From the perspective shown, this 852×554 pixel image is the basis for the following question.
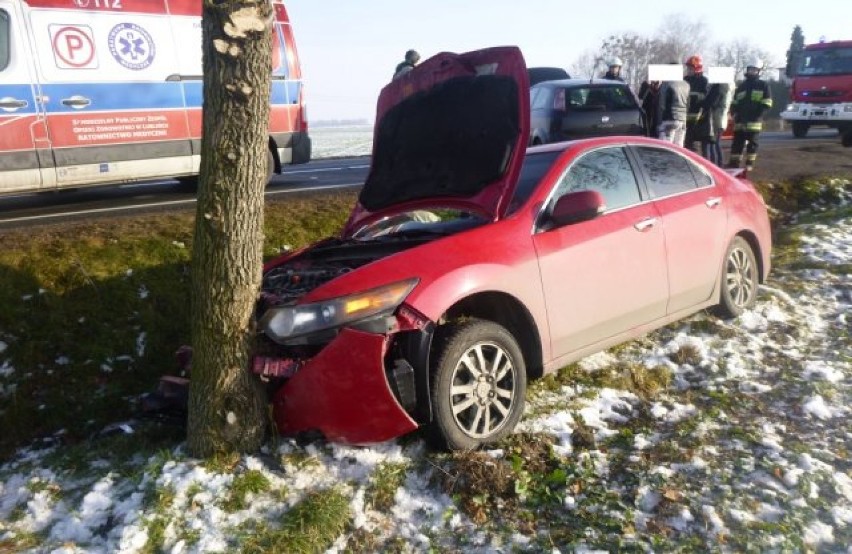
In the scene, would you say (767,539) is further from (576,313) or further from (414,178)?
(414,178)

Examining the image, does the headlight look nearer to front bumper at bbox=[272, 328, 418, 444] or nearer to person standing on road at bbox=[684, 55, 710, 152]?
front bumper at bbox=[272, 328, 418, 444]

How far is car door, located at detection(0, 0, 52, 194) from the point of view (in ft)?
23.4

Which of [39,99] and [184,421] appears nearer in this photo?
[184,421]

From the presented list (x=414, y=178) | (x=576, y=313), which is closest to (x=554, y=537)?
(x=576, y=313)

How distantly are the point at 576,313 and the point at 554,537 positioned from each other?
139cm

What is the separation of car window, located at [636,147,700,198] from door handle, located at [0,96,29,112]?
620 centimetres

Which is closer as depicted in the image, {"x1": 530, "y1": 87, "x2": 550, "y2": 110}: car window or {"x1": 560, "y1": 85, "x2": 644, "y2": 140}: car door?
{"x1": 560, "y1": 85, "x2": 644, "y2": 140}: car door

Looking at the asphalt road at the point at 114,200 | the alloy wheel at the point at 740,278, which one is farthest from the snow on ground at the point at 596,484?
the asphalt road at the point at 114,200

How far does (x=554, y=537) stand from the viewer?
2941 mm

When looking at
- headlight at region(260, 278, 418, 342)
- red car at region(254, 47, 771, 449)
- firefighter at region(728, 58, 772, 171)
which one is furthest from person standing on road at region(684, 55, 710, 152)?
headlight at region(260, 278, 418, 342)

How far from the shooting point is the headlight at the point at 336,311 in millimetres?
3232

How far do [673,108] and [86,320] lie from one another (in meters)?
7.73

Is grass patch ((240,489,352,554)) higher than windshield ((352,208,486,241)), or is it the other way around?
windshield ((352,208,486,241))

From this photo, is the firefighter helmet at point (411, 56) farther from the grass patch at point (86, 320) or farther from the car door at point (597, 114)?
the grass patch at point (86, 320)
